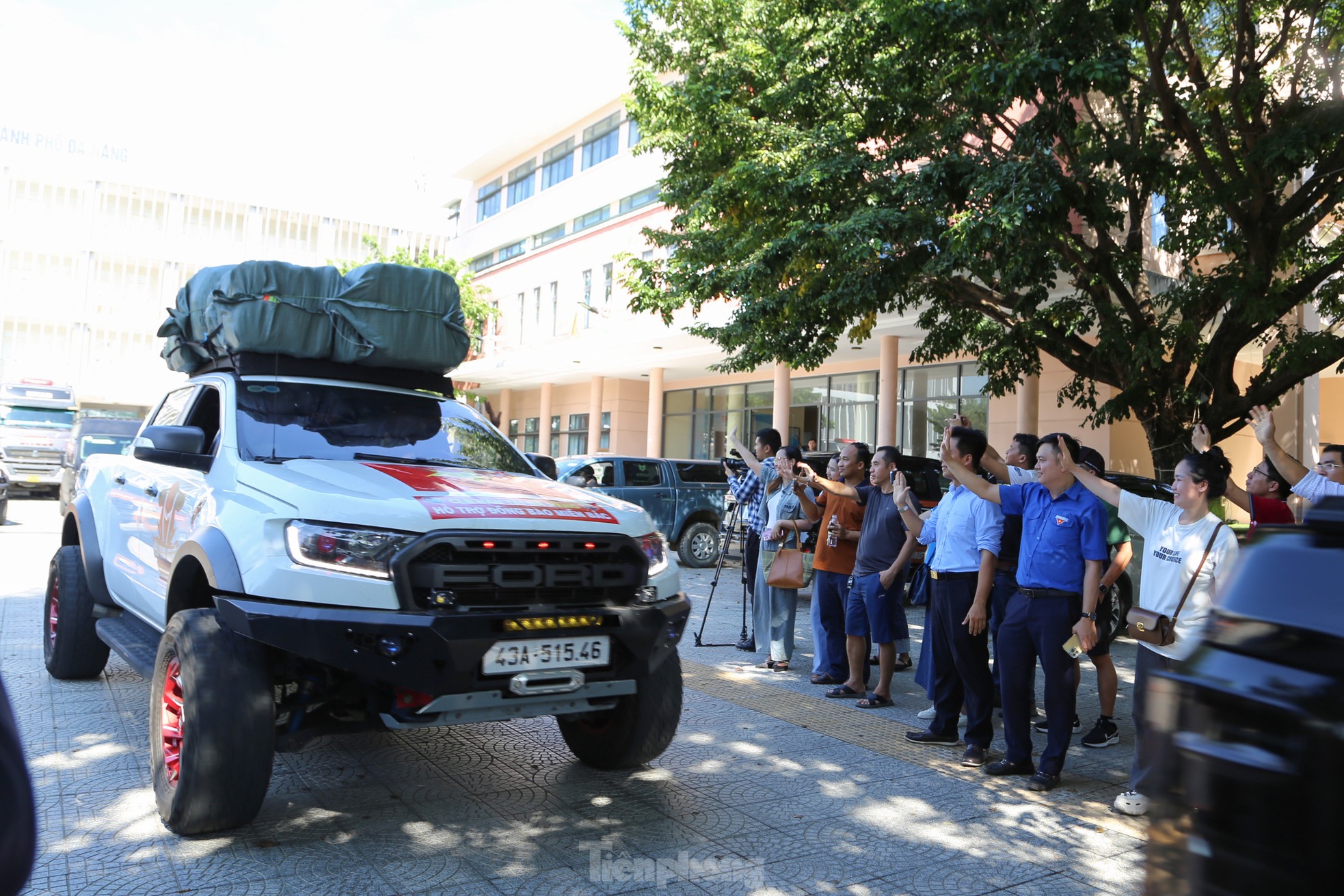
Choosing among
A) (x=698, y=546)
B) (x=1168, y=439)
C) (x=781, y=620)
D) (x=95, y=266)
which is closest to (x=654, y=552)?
(x=781, y=620)

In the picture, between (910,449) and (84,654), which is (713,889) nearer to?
(84,654)

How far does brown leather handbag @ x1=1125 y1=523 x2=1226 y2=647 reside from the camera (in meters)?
4.39

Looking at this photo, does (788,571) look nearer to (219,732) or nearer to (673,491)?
(219,732)

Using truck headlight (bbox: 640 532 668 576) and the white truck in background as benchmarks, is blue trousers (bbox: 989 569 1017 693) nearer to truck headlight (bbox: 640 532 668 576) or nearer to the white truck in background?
truck headlight (bbox: 640 532 668 576)

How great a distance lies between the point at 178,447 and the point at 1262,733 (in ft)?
14.1

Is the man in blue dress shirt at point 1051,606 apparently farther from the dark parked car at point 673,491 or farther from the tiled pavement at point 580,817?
the dark parked car at point 673,491

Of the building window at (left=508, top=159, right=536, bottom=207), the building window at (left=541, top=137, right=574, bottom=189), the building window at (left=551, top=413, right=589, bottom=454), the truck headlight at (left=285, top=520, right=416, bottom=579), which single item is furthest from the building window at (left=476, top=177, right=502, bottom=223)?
the truck headlight at (left=285, top=520, right=416, bottom=579)

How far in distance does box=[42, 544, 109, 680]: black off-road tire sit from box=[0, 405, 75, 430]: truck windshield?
20506 mm

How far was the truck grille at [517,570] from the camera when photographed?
369 centimetres

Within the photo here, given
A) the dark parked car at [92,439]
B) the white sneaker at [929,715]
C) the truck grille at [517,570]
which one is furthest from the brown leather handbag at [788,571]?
the dark parked car at [92,439]

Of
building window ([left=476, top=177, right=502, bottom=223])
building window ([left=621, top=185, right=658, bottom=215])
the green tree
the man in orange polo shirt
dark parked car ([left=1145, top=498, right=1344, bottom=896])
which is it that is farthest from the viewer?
building window ([left=476, top=177, right=502, bottom=223])

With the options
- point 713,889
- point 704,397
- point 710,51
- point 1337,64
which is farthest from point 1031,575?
point 704,397

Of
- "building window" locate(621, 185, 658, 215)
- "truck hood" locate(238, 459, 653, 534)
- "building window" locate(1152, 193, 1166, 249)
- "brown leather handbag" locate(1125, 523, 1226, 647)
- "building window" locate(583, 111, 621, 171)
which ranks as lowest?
"brown leather handbag" locate(1125, 523, 1226, 647)

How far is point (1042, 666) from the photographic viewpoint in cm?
494
